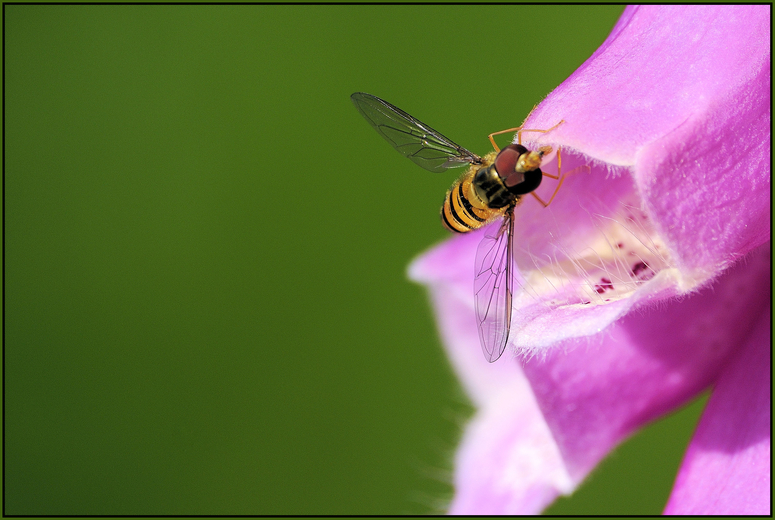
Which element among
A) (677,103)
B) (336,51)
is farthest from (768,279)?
(336,51)

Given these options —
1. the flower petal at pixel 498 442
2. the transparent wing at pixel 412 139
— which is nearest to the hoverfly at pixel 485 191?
the transparent wing at pixel 412 139

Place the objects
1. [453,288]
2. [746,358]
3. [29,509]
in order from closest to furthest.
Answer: [746,358], [453,288], [29,509]

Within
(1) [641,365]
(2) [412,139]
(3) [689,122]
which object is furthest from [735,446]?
(2) [412,139]

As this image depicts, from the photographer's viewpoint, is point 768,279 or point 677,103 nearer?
point 677,103

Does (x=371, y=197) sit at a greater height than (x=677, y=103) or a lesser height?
lesser

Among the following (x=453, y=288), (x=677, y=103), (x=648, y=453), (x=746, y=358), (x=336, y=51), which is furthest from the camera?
(x=336, y=51)

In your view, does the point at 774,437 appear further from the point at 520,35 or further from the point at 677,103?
the point at 520,35

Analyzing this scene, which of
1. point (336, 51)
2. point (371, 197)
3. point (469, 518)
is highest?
point (336, 51)
